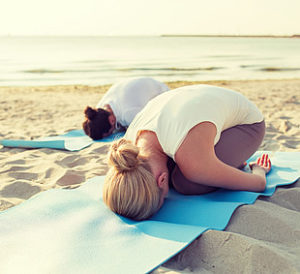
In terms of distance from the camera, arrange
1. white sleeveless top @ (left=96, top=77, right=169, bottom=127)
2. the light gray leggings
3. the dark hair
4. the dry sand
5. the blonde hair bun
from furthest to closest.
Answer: white sleeveless top @ (left=96, top=77, right=169, bottom=127), the dark hair, the light gray leggings, the blonde hair bun, the dry sand

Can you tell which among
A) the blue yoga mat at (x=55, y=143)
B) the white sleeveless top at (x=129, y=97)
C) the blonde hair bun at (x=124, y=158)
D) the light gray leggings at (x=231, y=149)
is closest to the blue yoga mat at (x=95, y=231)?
the light gray leggings at (x=231, y=149)

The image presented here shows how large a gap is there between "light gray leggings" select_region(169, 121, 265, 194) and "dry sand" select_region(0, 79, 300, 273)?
357mm

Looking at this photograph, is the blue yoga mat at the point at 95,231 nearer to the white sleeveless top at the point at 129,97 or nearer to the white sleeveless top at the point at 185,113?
the white sleeveless top at the point at 185,113

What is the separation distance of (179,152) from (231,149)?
0.61 meters

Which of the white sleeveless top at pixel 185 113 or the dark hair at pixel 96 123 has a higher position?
the white sleeveless top at pixel 185 113

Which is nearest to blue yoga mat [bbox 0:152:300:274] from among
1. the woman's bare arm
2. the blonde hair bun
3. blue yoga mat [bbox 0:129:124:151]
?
Result: the woman's bare arm

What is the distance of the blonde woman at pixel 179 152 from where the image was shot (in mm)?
1839

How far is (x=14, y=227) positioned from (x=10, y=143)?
2.05m

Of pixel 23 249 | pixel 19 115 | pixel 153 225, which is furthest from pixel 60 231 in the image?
pixel 19 115

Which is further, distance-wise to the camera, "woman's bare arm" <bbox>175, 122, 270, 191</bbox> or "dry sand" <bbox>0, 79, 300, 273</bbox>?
"woman's bare arm" <bbox>175, 122, 270, 191</bbox>

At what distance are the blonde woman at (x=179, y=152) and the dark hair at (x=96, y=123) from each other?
178 centimetres

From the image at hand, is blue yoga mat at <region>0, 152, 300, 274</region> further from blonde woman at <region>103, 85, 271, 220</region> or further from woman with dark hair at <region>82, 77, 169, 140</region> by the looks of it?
woman with dark hair at <region>82, 77, 169, 140</region>

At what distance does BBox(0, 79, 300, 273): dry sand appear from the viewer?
5.21ft

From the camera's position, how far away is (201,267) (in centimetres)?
158
